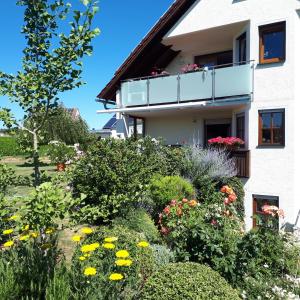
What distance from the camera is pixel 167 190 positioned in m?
11.2

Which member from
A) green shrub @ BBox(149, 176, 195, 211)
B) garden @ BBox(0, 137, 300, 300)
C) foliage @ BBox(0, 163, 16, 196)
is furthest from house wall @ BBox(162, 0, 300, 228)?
foliage @ BBox(0, 163, 16, 196)

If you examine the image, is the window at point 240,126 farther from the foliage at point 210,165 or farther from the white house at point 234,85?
the foliage at point 210,165

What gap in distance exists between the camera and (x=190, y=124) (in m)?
16.4

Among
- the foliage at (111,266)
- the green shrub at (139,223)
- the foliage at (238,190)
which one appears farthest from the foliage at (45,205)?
the foliage at (238,190)

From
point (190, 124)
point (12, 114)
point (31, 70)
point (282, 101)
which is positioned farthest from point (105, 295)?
point (190, 124)

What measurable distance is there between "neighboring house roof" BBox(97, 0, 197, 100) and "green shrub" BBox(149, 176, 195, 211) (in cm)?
708

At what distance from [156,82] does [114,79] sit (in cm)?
279

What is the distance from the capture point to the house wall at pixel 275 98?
12094mm

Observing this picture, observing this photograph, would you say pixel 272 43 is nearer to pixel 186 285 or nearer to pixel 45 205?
pixel 186 285

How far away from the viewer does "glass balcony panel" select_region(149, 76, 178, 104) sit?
14.7 meters

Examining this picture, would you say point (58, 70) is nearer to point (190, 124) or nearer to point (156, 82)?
point (156, 82)

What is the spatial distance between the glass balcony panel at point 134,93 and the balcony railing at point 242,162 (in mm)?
5000

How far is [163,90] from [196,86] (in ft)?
5.32

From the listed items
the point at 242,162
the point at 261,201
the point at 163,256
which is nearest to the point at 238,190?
the point at 261,201
